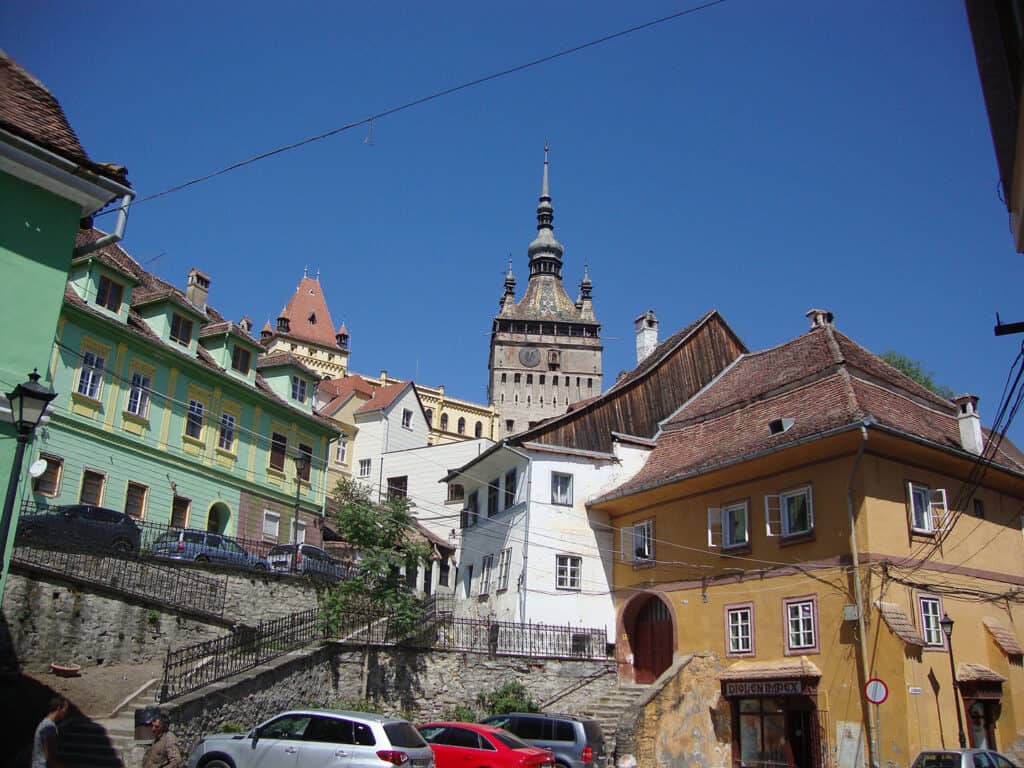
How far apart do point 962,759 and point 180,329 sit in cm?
2930

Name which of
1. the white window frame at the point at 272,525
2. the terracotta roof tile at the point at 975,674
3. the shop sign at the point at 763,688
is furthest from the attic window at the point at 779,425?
the white window frame at the point at 272,525

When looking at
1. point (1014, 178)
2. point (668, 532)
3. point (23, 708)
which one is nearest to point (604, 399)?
point (668, 532)

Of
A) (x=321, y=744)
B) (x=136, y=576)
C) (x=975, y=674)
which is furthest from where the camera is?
(x=136, y=576)

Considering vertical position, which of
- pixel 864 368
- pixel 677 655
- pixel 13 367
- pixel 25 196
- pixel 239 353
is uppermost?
pixel 239 353

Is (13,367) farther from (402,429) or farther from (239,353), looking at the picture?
(402,429)

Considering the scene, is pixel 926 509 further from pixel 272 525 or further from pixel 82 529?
pixel 272 525

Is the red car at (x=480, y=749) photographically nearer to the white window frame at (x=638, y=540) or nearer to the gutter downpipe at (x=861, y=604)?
the gutter downpipe at (x=861, y=604)

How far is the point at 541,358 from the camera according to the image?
115m

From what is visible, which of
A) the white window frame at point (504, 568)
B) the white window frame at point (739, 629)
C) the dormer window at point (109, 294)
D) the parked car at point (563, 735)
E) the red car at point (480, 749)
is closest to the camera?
the red car at point (480, 749)

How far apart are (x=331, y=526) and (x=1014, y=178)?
38.2m

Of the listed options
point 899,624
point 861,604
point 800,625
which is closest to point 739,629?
point 800,625

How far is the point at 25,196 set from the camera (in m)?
12.9

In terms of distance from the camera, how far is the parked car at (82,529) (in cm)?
2341

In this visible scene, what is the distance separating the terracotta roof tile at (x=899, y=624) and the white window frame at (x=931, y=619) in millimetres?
596
